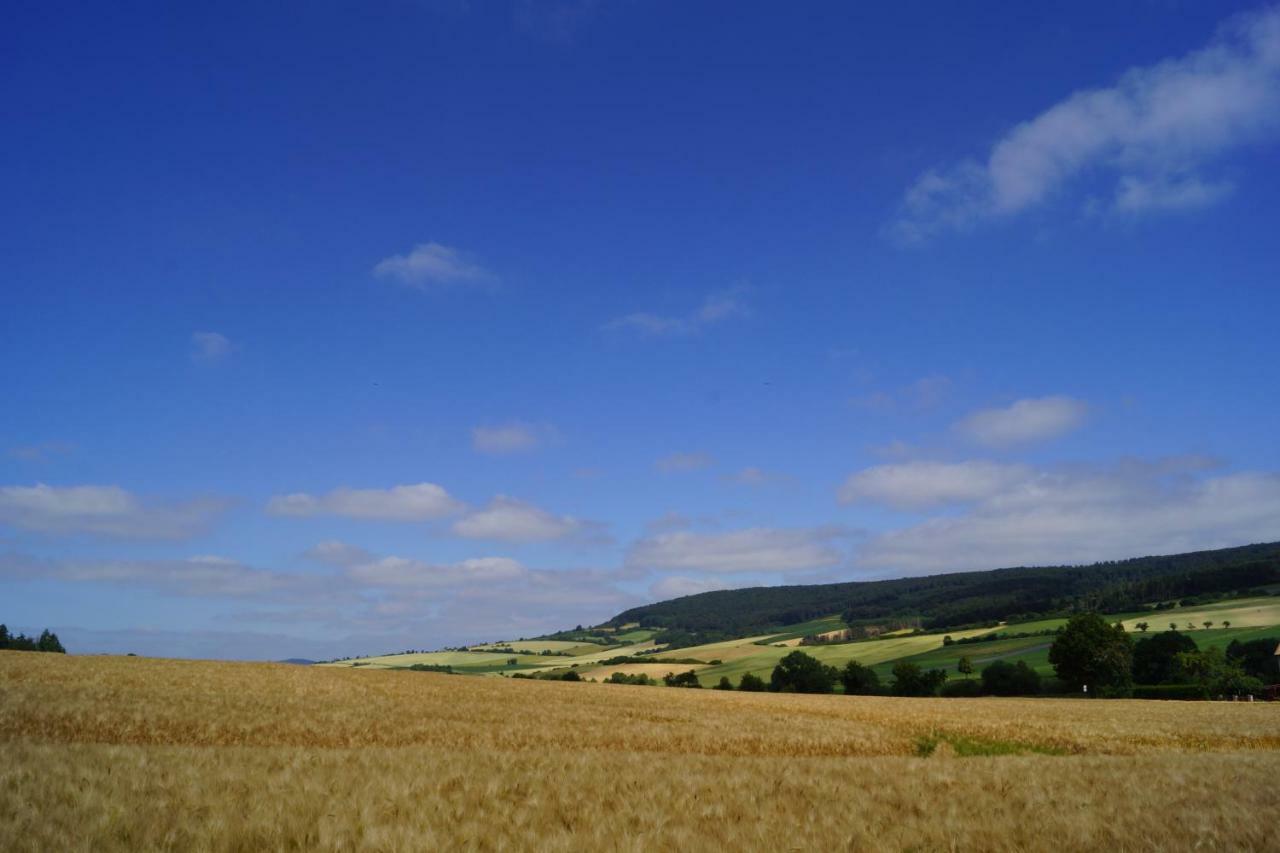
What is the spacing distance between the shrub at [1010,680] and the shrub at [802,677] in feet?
61.1

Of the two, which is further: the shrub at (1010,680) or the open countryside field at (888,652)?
the open countryside field at (888,652)

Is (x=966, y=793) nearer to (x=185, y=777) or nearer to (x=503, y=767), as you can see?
(x=503, y=767)

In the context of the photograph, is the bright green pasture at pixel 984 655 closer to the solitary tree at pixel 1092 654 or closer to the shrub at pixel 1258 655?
the solitary tree at pixel 1092 654

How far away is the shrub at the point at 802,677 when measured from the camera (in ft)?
307

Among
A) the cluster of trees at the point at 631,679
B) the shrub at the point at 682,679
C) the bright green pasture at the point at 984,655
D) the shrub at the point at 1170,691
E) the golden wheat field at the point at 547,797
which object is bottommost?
the shrub at the point at 1170,691

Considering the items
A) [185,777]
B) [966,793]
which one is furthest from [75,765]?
[966,793]

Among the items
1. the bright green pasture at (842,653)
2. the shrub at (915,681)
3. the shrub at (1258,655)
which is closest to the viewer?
the shrub at (1258,655)

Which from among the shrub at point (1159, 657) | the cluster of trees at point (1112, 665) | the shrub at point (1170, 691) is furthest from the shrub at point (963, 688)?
the shrub at point (1159, 657)

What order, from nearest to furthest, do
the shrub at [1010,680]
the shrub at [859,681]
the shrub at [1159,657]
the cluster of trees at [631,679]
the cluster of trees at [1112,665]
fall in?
the cluster of trees at [1112,665]
the shrub at [1010,680]
the shrub at [1159,657]
the shrub at [859,681]
the cluster of trees at [631,679]

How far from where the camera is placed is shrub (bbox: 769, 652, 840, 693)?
307ft

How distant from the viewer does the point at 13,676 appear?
3091 cm

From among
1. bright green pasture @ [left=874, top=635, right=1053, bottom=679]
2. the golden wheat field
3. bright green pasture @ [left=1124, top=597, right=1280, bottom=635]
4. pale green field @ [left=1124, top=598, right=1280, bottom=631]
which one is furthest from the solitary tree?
the golden wheat field

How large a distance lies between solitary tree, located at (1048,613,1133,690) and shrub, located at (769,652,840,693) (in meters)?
27.4

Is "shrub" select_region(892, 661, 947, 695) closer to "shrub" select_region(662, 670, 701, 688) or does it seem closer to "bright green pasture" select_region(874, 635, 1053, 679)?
"bright green pasture" select_region(874, 635, 1053, 679)
